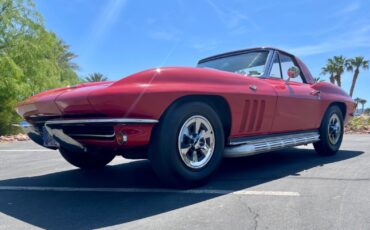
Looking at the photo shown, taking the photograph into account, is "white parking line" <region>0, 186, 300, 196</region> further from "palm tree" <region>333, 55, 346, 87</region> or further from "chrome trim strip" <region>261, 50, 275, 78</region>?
"palm tree" <region>333, 55, 346, 87</region>

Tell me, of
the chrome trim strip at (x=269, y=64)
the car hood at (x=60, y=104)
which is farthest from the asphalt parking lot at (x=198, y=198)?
the chrome trim strip at (x=269, y=64)

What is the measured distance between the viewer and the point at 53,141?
11.0 ft

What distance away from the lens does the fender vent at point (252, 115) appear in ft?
12.2

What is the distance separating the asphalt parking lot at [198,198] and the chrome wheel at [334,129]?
30.3 inches

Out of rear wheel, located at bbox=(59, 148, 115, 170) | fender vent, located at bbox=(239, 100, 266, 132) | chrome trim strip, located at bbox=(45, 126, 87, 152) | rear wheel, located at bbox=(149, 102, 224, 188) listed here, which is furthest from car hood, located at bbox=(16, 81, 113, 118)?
fender vent, located at bbox=(239, 100, 266, 132)

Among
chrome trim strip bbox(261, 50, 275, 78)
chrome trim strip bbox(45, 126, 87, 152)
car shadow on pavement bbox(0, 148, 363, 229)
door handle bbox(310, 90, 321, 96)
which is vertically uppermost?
chrome trim strip bbox(261, 50, 275, 78)

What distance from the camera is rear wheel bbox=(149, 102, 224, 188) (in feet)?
9.77

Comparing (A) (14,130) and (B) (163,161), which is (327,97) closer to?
(B) (163,161)

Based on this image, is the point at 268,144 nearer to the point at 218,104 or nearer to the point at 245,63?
the point at 218,104

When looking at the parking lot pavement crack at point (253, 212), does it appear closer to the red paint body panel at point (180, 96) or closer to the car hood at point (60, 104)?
the red paint body panel at point (180, 96)

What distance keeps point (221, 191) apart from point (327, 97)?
279cm

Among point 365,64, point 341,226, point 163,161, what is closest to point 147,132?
point 163,161

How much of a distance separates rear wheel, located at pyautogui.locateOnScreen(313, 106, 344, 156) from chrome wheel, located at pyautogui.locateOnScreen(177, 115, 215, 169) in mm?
2461

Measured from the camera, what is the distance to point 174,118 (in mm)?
3037
